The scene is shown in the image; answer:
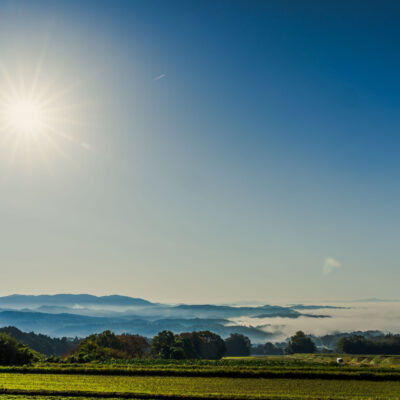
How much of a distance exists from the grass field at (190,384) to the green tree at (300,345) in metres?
104

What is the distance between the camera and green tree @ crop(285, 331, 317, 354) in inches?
6009

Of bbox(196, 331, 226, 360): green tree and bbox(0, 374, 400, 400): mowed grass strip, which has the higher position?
bbox(0, 374, 400, 400): mowed grass strip

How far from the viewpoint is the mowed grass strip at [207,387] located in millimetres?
38000

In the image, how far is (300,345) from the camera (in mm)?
152875

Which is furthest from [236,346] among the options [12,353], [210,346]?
[12,353]

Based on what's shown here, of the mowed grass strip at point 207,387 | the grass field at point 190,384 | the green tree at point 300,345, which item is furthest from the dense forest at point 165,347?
the mowed grass strip at point 207,387

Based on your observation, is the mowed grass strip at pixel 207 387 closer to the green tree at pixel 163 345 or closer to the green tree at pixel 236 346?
the green tree at pixel 163 345

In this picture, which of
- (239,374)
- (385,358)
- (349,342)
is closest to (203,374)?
(239,374)

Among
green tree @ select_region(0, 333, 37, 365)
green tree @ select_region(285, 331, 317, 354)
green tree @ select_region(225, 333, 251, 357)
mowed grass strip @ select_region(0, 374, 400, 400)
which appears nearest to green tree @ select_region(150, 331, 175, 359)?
green tree @ select_region(0, 333, 37, 365)

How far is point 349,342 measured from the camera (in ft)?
481

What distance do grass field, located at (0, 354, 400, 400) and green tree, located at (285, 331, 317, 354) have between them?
341ft

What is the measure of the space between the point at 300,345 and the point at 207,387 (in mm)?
122183

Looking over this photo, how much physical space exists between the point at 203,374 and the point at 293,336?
377ft

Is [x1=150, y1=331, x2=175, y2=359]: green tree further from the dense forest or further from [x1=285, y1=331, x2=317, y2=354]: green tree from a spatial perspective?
[x1=285, y1=331, x2=317, y2=354]: green tree
